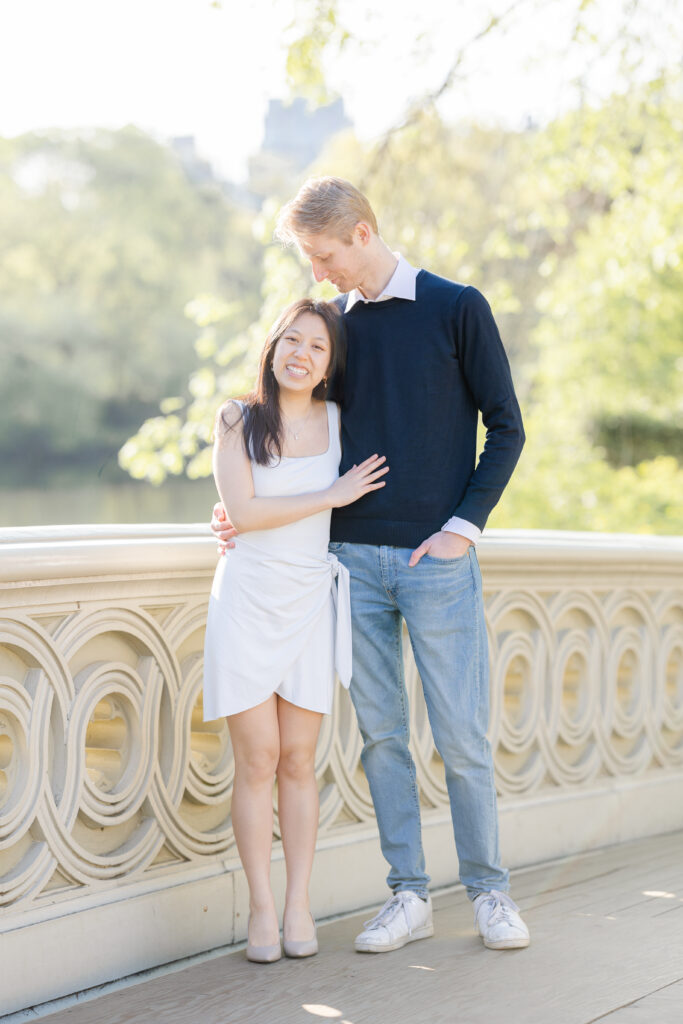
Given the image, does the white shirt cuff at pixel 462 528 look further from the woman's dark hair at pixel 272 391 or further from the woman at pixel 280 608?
the woman's dark hair at pixel 272 391

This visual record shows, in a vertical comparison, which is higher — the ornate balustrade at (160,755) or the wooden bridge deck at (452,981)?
the ornate balustrade at (160,755)

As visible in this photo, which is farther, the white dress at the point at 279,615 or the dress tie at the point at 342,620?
the dress tie at the point at 342,620

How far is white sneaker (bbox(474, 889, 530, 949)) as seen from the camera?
290cm

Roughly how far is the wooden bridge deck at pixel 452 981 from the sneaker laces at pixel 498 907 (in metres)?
0.08

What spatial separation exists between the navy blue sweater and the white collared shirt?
0.02m

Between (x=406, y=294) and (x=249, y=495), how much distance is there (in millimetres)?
664

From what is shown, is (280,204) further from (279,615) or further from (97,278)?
(97,278)

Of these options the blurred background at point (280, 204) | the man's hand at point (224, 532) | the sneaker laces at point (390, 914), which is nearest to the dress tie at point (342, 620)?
the man's hand at point (224, 532)

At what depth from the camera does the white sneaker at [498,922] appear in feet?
9.52

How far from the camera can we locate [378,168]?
29.3 ft

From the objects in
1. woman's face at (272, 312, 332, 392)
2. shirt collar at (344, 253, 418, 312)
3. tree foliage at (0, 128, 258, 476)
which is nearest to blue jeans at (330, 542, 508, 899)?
woman's face at (272, 312, 332, 392)

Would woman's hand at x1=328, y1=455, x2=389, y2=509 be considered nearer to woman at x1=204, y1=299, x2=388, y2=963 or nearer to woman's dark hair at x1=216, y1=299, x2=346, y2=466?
woman at x1=204, y1=299, x2=388, y2=963

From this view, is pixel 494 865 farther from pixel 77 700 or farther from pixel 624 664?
pixel 624 664

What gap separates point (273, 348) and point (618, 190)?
7.50 metres
